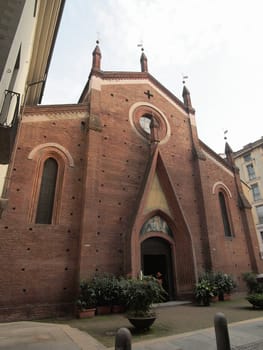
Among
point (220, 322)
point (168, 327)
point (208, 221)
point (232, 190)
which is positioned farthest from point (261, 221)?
point (220, 322)

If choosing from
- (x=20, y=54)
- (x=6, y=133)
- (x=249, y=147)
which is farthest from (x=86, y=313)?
(x=249, y=147)

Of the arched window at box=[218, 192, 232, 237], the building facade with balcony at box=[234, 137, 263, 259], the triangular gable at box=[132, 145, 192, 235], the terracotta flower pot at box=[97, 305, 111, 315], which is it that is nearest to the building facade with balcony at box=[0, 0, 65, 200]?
the terracotta flower pot at box=[97, 305, 111, 315]

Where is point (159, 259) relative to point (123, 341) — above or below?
above

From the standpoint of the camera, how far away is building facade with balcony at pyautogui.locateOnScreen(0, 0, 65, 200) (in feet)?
12.4

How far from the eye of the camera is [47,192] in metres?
10.8

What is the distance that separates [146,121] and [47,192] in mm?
8337

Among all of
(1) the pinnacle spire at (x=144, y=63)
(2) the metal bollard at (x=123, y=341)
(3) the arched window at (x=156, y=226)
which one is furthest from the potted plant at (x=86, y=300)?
(1) the pinnacle spire at (x=144, y=63)

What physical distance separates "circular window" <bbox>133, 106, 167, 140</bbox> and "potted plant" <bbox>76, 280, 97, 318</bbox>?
9.30m

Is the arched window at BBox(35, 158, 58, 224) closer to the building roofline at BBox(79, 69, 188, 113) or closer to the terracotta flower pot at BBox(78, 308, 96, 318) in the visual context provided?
the terracotta flower pot at BBox(78, 308, 96, 318)

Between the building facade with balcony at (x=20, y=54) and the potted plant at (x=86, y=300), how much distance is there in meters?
4.74

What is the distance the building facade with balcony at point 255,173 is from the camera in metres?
33.0

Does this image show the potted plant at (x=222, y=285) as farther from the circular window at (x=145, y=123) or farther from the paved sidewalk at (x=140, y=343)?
the circular window at (x=145, y=123)

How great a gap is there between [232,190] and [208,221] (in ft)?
15.7

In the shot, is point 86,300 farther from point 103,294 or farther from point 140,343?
point 140,343
